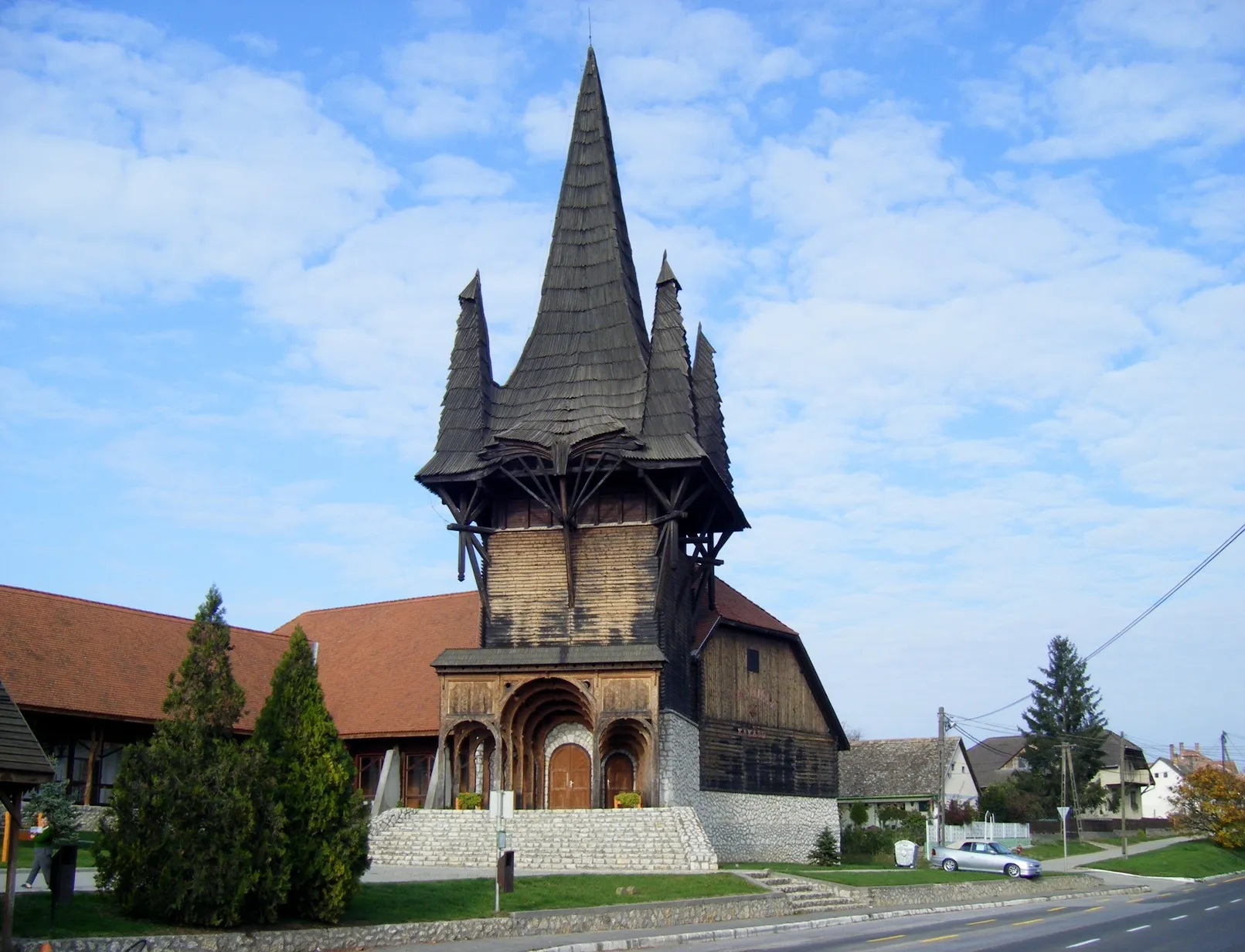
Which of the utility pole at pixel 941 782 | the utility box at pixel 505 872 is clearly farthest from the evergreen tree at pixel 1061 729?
the utility box at pixel 505 872

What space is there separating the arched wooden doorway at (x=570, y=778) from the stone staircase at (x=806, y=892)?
8703 millimetres

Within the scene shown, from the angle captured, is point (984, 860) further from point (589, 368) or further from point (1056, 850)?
point (1056, 850)

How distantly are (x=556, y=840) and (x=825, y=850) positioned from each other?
13494 mm

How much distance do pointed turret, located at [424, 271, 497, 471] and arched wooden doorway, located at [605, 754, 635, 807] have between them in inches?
387

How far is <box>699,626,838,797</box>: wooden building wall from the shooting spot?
40781 millimetres

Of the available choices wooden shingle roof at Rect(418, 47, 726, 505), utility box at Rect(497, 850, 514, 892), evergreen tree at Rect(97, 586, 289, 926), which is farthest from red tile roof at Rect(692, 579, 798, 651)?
evergreen tree at Rect(97, 586, 289, 926)

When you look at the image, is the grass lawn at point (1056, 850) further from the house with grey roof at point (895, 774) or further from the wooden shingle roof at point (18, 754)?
the wooden shingle roof at point (18, 754)

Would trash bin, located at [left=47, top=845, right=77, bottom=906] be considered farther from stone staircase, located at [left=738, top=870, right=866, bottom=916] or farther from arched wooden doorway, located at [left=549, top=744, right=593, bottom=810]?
arched wooden doorway, located at [left=549, top=744, right=593, bottom=810]

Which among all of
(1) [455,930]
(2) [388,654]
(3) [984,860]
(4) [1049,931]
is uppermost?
(2) [388,654]

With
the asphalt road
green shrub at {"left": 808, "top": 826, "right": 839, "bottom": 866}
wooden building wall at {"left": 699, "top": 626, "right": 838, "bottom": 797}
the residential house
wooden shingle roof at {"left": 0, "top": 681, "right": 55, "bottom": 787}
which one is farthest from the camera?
the residential house

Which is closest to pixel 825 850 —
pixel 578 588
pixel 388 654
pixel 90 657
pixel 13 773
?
pixel 578 588

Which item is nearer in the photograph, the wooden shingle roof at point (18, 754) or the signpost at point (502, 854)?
the wooden shingle roof at point (18, 754)

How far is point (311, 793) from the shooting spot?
747 inches

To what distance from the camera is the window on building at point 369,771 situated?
39938mm
